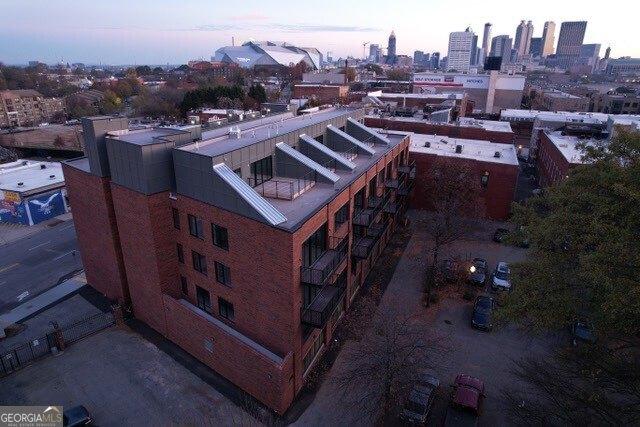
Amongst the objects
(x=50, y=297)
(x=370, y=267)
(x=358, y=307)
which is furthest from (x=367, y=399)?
(x=50, y=297)

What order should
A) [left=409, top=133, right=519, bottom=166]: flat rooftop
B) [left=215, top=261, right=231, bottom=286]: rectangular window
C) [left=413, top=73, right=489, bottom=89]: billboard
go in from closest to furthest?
1. [left=215, top=261, right=231, bottom=286]: rectangular window
2. [left=409, top=133, right=519, bottom=166]: flat rooftop
3. [left=413, top=73, right=489, bottom=89]: billboard

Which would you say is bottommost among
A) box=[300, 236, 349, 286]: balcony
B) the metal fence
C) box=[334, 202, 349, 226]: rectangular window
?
the metal fence

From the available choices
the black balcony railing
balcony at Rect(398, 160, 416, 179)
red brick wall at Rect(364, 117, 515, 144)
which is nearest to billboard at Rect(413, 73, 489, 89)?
red brick wall at Rect(364, 117, 515, 144)

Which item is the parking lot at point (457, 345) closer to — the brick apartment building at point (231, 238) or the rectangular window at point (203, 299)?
the brick apartment building at point (231, 238)

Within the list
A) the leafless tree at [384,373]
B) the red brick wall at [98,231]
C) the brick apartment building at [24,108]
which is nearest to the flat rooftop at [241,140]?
the red brick wall at [98,231]

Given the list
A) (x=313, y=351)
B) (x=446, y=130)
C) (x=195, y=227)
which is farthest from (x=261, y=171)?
(x=446, y=130)

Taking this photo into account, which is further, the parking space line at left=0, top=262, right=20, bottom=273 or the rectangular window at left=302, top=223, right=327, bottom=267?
the parking space line at left=0, top=262, right=20, bottom=273

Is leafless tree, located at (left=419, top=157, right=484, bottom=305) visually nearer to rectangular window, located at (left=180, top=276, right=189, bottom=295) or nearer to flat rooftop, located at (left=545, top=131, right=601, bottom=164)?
flat rooftop, located at (left=545, top=131, right=601, bottom=164)
